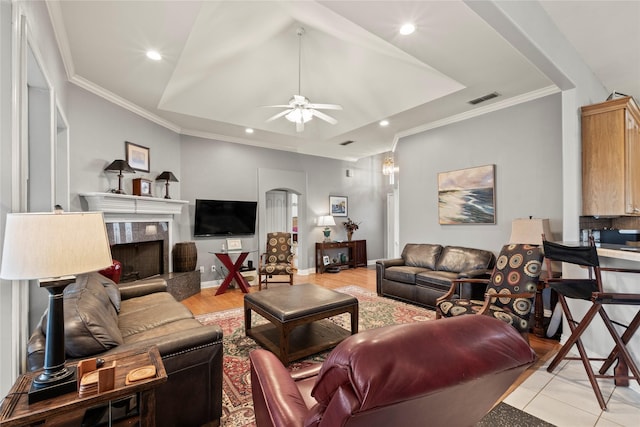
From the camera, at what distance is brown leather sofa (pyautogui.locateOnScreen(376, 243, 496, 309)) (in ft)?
12.5

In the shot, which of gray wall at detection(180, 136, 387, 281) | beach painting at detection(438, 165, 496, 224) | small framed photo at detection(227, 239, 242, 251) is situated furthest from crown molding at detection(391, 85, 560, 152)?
small framed photo at detection(227, 239, 242, 251)

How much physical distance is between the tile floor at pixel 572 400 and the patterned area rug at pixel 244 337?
1.42 metres

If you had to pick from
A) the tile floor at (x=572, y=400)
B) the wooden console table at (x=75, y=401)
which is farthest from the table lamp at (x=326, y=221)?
the wooden console table at (x=75, y=401)

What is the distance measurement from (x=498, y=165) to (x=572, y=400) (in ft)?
10.0

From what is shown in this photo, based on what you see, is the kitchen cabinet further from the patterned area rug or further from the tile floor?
the patterned area rug

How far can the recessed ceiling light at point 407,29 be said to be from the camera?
8.13ft

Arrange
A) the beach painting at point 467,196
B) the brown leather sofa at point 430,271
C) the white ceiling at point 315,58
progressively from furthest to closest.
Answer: the beach painting at point 467,196, the brown leather sofa at point 430,271, the white ceiling at point 315,58

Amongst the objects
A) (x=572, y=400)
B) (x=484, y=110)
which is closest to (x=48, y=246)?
(x=572, y=400)

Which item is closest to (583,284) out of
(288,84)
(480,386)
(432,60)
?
(480,386)

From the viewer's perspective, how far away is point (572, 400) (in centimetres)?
206

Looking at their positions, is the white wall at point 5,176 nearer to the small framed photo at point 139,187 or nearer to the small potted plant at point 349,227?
the small framed photo at point 139,187

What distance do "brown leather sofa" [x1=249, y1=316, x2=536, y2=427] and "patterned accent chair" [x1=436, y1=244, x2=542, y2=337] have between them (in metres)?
1.87

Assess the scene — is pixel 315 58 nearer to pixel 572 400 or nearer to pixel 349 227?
pixel 349 227

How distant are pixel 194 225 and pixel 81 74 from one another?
8.84 feet
